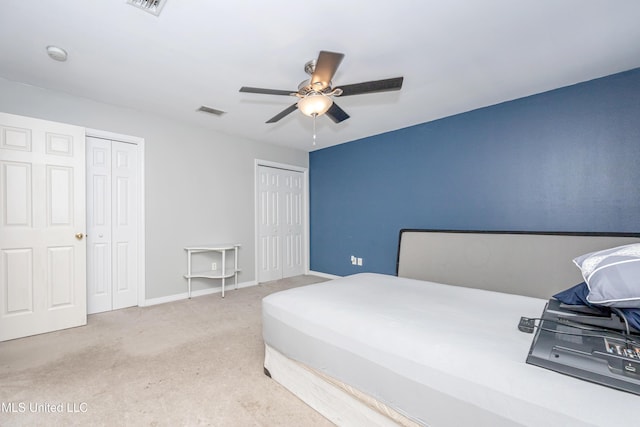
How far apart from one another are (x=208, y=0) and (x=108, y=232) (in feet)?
9.52

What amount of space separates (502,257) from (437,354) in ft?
7.08

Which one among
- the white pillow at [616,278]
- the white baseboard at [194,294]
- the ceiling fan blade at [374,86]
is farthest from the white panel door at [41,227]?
the white pillow at [616,278]

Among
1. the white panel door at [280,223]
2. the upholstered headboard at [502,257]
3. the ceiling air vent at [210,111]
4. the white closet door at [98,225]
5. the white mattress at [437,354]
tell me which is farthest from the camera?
the white panel door at [280,223]

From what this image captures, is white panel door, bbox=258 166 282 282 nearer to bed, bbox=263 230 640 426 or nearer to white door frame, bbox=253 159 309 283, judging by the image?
white door frame, bbox=253 159 309 283

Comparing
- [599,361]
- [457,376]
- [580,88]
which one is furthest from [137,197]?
[580,88]

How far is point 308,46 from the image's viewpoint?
2139 millimetres

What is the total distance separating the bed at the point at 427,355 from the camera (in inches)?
33.2

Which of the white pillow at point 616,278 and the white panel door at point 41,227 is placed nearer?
the white pillow at point 616,278

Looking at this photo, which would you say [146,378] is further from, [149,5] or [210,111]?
[210,111]

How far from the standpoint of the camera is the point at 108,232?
3.30 m

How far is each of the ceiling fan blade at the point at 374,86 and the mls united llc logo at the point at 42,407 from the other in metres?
2.70

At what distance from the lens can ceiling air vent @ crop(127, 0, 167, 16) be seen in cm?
172

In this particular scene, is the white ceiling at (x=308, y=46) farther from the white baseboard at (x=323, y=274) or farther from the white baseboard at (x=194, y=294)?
the white baseboard at (x=323, y=274)

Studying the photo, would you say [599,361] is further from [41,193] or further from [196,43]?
[41,193]
